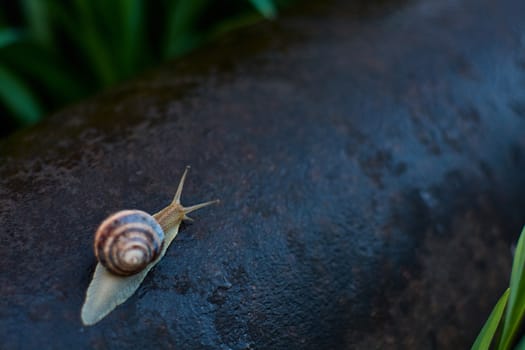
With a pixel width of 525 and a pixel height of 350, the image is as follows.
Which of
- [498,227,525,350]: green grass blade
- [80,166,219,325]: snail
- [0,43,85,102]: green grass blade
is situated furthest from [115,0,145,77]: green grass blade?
[498,227,525,350]: green grass blade

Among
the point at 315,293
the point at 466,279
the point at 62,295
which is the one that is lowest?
the point at 466,279

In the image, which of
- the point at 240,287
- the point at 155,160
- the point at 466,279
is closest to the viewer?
the point at 240,287

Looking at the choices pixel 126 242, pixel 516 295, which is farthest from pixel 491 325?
pixel 126 242

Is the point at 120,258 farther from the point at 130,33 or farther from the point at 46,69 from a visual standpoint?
the point at 46,69

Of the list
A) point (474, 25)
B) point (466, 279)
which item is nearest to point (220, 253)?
point (466, 279)

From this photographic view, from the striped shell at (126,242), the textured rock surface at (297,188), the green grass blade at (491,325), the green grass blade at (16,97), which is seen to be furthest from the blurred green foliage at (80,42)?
the green grass blade at (491,325)

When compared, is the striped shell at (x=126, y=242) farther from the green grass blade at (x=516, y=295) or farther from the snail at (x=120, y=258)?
the green grass blade at (x=516, y=295)

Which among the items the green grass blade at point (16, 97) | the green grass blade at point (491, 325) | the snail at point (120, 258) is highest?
the snail at point (120, 258)

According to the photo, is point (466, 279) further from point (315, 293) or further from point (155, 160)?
point (155, 160)
